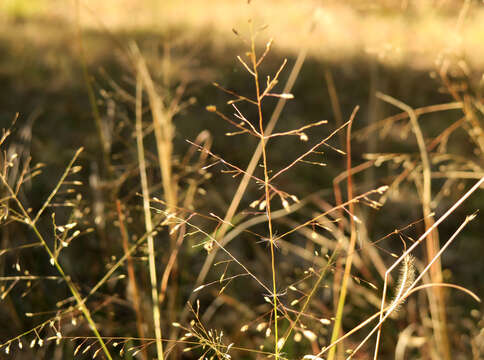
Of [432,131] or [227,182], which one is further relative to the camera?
[432,131]

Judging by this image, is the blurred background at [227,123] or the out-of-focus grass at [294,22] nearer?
the blurred background at [227,123]

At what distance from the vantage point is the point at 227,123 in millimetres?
2184

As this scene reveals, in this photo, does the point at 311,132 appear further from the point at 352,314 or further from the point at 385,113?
the point at 352,314

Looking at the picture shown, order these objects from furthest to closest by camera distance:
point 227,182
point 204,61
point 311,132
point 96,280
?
point 204,61 → point 311,132 → point 227,182 → point 96,280

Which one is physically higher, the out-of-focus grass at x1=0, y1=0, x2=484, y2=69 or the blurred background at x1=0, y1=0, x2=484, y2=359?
the out-of-focus grass at x1=0, y1=0, x2=484, y2=69

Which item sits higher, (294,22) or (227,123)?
(294,22)

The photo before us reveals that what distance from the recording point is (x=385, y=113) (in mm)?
2254

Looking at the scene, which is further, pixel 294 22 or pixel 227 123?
pixel 294 22

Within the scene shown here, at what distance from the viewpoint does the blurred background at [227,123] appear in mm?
1183

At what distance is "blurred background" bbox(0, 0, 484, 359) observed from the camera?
3.88 ft

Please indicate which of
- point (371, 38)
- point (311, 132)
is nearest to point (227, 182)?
point (311, 132)

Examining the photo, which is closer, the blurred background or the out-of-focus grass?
the blurred background

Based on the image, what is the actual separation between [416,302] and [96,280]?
0.94m

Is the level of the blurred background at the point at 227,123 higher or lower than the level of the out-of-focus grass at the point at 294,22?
lower
